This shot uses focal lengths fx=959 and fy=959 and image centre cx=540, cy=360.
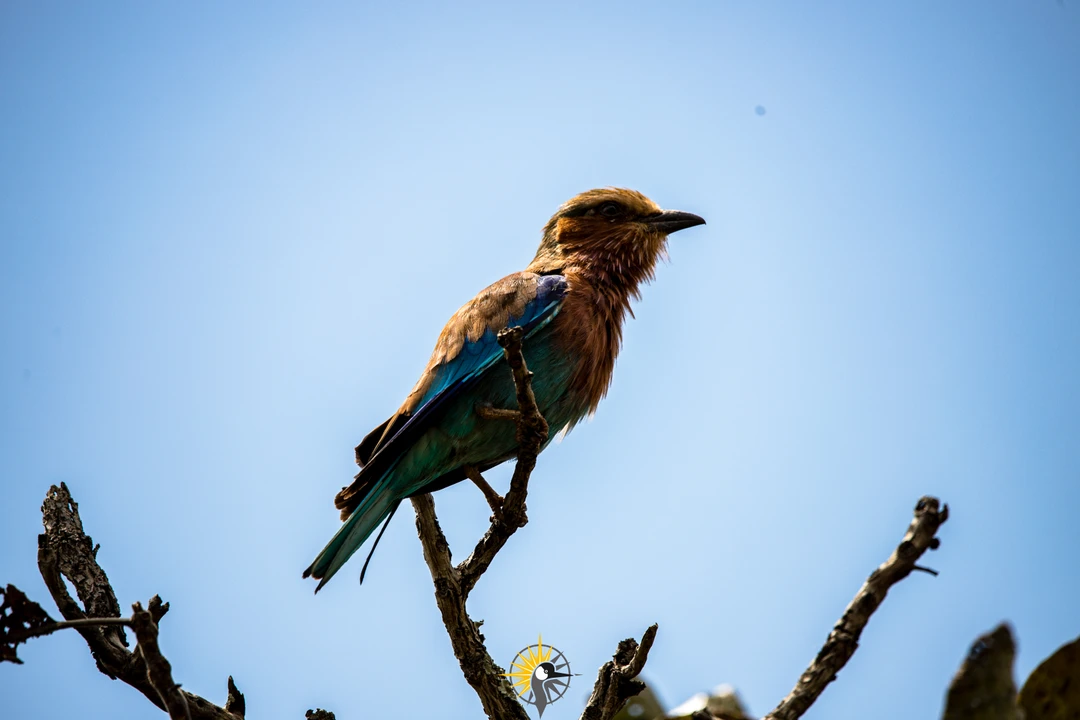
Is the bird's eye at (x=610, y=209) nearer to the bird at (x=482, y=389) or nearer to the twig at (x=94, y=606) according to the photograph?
the bird at (x=482, y=389)

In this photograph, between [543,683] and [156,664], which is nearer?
[156,664]

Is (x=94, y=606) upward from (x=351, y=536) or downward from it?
downward

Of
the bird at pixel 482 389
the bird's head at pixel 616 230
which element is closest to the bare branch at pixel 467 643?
the bird at pixel 482 389

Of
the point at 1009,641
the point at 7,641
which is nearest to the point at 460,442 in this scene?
the point at 7,641

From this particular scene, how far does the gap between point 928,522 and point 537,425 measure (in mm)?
1910

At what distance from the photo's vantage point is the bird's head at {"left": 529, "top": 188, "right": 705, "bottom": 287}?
6.32 metres

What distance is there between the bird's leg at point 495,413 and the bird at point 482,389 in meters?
0.03

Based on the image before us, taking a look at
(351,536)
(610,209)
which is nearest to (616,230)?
(610,209)

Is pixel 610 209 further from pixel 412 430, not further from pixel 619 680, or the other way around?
pixel 619 680

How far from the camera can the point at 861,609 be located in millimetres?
3238

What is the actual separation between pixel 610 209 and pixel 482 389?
6.15 feet

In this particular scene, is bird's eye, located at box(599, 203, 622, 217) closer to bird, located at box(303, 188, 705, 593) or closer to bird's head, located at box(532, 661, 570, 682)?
bird, located at box(303, 188, 705, 593)

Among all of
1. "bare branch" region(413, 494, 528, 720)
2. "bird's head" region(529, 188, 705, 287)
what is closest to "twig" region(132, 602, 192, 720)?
"bare branch" region(413, 494, 528, 720)

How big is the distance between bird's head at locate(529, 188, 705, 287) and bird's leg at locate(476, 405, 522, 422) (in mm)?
1355
